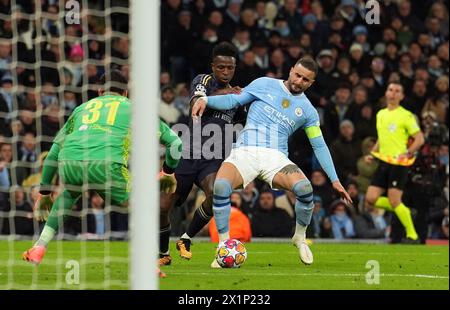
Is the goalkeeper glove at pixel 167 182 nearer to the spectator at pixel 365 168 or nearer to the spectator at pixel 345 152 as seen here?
the spectator at pixel 345 152

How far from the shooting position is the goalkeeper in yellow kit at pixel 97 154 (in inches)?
409

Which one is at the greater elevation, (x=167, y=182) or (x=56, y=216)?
(x=167, y=182)

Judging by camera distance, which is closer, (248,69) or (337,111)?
(248,69)

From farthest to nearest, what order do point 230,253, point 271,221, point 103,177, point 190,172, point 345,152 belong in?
point 345,152 < point 271,221 < point 190,172 < point 230,253 < point 103,177

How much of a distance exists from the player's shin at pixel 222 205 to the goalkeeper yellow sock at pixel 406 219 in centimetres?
585

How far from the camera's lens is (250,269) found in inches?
441

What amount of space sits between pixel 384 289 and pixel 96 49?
877 cm

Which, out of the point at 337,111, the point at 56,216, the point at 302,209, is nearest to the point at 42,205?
the point at 56,216

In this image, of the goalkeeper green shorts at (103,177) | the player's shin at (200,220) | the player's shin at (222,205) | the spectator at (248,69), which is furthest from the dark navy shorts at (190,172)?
the spectator at (248,69)

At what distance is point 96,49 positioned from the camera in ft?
56.3

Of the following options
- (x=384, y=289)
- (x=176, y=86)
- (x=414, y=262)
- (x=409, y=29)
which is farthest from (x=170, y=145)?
(x=409, y=29)

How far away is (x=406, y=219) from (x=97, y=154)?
7.14 metres

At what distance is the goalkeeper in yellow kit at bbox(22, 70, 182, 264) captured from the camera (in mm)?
10398

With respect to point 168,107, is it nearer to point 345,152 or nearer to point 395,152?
point 345,152
